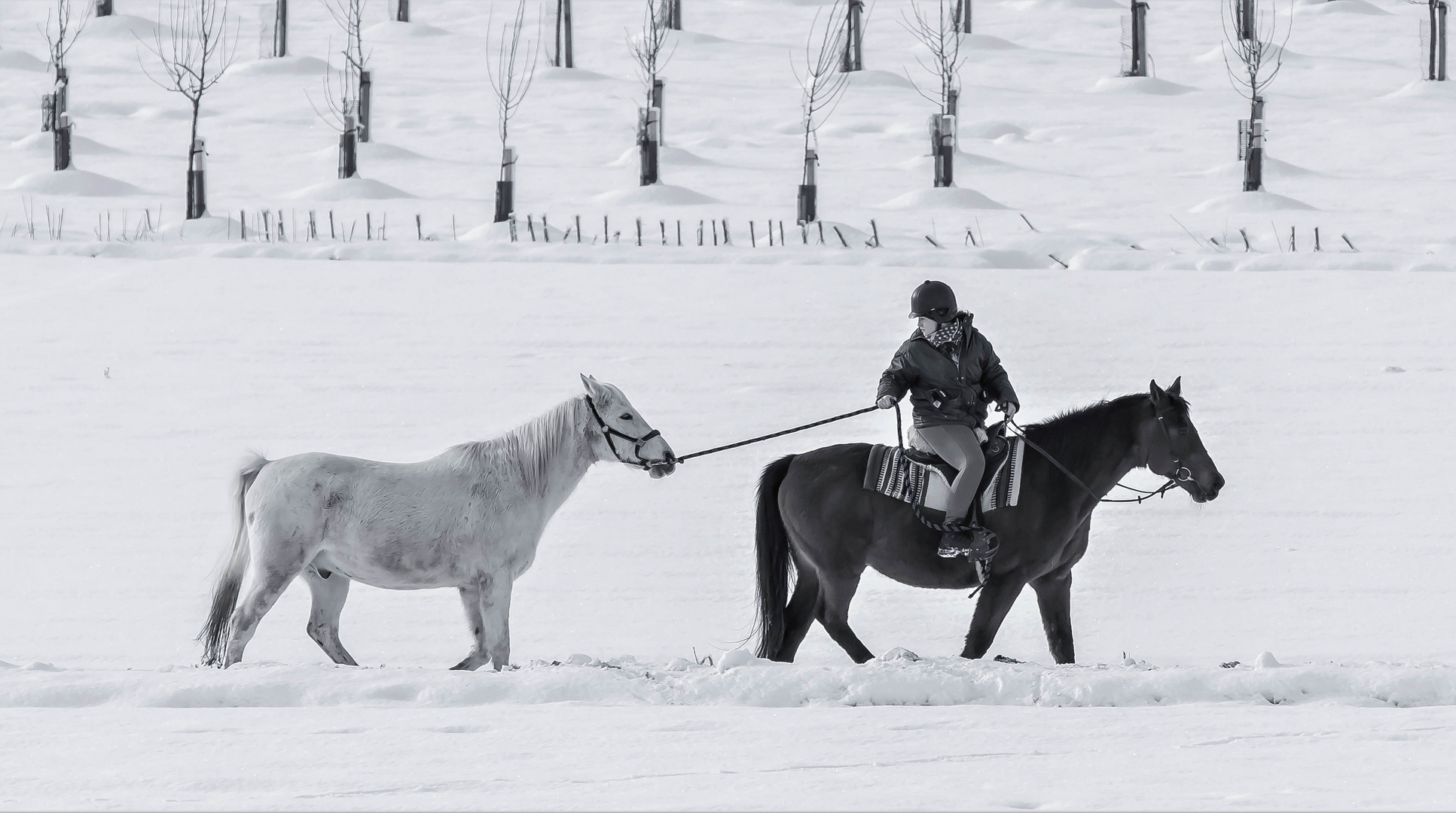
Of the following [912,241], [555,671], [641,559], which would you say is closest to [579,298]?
[912,241]

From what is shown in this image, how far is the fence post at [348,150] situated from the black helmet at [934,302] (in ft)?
63.9

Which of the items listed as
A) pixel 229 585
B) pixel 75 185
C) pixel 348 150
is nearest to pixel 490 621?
pixel 229 585

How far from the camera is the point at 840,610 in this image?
788 cm

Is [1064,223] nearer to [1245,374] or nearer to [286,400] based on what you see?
[1245,374]

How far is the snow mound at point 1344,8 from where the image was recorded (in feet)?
125

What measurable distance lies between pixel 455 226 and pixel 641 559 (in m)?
13.3

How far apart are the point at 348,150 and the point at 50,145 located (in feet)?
21.2

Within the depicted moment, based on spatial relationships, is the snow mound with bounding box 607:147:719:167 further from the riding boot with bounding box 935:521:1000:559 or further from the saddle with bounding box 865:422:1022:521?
the riding boot with bounding box 935:521:1000:559

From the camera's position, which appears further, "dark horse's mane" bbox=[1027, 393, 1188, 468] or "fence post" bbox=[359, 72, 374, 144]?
"fence post" bbox=[359, 72, 374, 144]

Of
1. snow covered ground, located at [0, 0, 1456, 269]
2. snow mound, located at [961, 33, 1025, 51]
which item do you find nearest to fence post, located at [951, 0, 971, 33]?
snow mound, located at [961, 33, 1025, 51]

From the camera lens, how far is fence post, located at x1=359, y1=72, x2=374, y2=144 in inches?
1139

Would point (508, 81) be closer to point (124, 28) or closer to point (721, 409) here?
point (124, 28)

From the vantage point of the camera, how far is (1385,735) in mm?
5492

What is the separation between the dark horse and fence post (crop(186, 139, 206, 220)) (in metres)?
16.8
